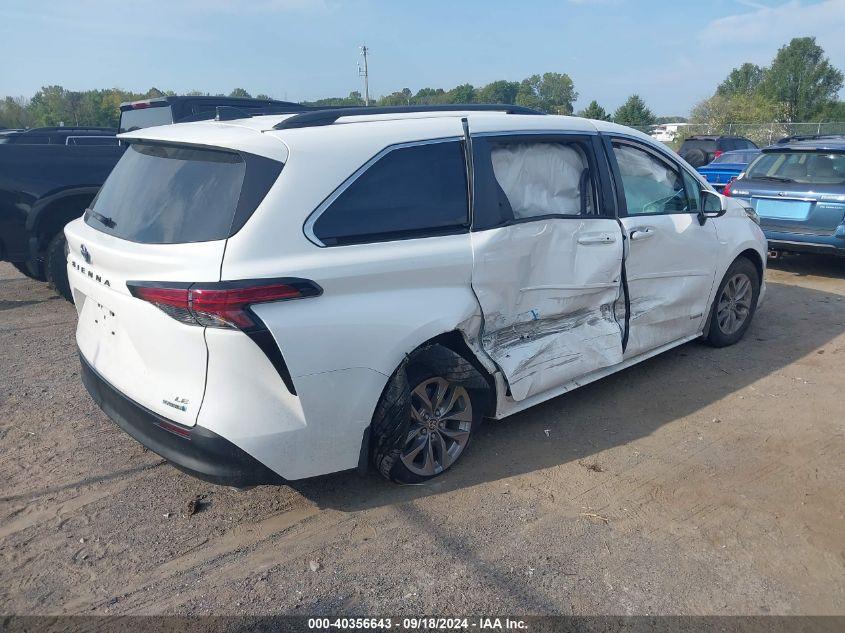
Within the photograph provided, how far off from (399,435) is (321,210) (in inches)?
45.9

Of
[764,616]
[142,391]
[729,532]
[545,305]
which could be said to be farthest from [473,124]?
[764,616]

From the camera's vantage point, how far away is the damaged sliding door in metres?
3.64

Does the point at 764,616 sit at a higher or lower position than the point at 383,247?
lower

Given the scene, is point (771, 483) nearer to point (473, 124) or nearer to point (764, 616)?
point (764, 616)

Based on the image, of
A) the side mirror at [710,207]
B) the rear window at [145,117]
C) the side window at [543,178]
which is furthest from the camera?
the rear window at [145,117]

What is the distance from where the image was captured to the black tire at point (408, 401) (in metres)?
3.23

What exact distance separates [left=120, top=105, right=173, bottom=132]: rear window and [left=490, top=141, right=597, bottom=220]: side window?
4956 millimetres

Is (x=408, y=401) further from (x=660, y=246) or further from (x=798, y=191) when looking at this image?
(x=798, y=191)

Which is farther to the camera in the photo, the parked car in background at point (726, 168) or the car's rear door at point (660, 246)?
the parked car in background at point (726, 168)

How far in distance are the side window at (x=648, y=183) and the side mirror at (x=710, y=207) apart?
0.13m

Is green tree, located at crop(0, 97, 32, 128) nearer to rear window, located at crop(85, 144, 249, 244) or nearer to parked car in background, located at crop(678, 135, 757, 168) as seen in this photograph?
parked car in background, located at crop(678, 135, 757, 168)

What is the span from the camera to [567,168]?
166 inches

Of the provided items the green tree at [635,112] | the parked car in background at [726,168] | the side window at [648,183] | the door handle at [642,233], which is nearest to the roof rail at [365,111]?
the side window at [648,183]

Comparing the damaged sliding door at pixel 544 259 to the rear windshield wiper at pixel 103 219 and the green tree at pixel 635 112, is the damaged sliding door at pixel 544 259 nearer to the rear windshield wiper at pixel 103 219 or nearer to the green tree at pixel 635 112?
the rear windshield wiper at pixel 103 219
